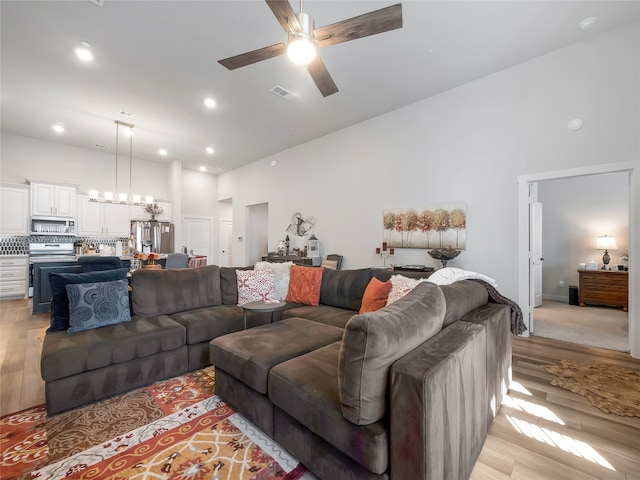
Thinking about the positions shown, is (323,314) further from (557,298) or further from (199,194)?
(199,194)

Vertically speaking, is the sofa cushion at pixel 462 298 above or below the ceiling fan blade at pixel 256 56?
below

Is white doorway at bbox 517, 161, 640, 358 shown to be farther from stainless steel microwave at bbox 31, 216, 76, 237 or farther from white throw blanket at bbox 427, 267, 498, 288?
stainless steel microwave at bbox 31, 216, 76, 237

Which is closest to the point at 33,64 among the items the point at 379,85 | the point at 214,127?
the point at 214,127

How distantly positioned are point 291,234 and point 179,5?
4616 millimetres

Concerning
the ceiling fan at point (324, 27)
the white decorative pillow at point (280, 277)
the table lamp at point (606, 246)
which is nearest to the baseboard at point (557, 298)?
the table lamp at point (606, 246)

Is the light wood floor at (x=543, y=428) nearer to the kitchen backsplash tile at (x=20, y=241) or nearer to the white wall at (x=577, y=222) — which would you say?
the white wall at (x=577, y=222)

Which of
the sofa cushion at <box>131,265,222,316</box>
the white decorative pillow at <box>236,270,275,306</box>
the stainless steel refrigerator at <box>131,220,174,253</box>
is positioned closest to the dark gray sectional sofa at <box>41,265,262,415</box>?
the sofa cushion at <box>131,265,222,316</box>

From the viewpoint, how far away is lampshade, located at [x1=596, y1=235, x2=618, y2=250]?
528 centimetres

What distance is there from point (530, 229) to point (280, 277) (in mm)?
3355

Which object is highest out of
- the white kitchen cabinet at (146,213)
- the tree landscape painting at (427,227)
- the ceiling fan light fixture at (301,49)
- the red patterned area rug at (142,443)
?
the ceiling fan light fixture at (301,49)

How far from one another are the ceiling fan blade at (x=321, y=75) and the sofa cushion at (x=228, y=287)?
2454mm

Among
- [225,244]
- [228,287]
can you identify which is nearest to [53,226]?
[225,244]

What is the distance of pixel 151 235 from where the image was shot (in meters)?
7.31

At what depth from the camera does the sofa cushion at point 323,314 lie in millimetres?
2750
